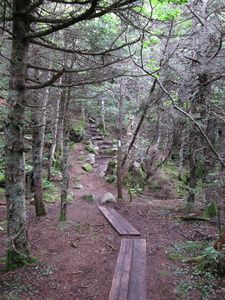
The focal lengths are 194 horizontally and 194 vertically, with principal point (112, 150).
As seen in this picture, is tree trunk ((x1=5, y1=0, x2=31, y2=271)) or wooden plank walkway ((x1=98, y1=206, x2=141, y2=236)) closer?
tree trunk ((x1=5, y1=0, x2=31, y2=271))

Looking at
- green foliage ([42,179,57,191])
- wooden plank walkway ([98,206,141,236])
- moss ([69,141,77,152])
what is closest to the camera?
wooden plank walkway ([98,206,141,236])

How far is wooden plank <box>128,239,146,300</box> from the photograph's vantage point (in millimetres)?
3487

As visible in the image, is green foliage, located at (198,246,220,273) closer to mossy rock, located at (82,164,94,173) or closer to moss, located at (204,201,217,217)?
moss, located at (204,201,217,217)

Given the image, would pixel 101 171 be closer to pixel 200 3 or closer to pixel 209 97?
pixel 209 97

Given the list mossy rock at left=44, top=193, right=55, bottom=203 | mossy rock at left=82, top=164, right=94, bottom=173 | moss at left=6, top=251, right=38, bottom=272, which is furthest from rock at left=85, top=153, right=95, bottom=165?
moss at left=6, top=251, right=38, bottom=272

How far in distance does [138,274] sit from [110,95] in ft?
22.9

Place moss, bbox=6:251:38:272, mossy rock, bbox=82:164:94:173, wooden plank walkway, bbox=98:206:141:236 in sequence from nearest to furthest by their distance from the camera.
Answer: moss, bbox=6:251:38:272 → wooden plank walkway, bbox=98:206:141:236 → mossy rock, bbox=82:164:94:173

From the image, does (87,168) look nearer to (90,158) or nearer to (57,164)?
(90,158)

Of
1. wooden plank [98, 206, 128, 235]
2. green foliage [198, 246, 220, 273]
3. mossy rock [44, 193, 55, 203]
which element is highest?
green foliage [198, 246, 220, 273]

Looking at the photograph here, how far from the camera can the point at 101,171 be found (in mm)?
17047

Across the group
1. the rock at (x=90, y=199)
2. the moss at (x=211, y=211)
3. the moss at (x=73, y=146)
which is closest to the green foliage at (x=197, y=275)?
the moss at (x=211, y=211)

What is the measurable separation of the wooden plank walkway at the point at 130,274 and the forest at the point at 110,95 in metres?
0.30

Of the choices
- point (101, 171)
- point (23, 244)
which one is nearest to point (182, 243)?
point (23, 244)

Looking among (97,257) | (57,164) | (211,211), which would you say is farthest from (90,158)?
(97,257)
